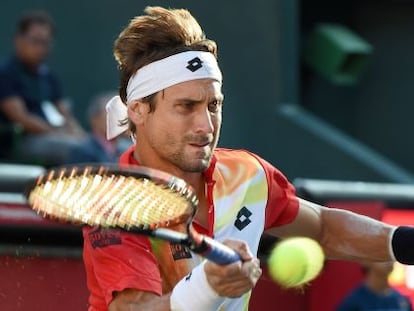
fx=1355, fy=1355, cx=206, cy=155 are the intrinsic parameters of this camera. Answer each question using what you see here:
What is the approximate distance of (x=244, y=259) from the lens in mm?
3459

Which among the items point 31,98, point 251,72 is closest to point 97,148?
point 31,98

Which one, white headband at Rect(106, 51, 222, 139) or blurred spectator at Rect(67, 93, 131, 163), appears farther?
blurred spectator at Rect(67, 93, 131, 163)

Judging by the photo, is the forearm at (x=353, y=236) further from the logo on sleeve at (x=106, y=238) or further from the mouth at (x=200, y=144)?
the logo on sleeve at (x=106, y=238)

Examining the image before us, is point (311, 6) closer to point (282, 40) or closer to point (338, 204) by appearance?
point (282, 40)

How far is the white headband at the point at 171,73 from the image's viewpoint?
4090 mm

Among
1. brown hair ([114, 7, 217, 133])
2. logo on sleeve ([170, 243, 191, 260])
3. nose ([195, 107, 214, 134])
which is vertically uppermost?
brown hair ([114, 7, 217, 133])

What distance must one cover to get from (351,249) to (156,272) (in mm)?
927

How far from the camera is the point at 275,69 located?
10.2 m

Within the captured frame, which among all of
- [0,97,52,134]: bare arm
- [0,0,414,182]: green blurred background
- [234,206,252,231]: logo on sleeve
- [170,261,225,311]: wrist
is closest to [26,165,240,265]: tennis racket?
[170,261,225,311]: wrist

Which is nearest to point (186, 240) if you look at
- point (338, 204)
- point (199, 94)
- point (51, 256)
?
point (199, 94)

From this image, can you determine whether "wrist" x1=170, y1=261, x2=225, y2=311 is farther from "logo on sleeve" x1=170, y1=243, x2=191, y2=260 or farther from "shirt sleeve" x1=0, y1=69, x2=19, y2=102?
"shirt sleeve" x1=0, y1=69, x2=19, y2=102

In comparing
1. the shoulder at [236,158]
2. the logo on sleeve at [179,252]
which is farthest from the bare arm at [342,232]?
the logo on sleeve at [179,252]

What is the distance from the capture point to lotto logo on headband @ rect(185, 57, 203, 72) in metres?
4.11

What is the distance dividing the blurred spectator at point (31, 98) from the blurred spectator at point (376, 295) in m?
2.26
